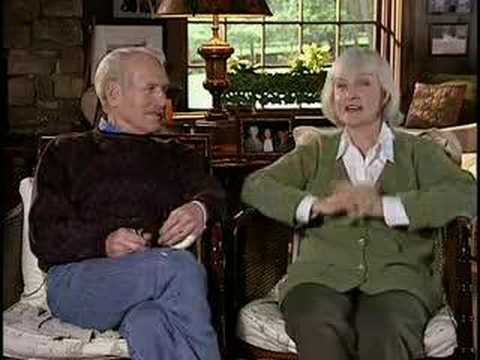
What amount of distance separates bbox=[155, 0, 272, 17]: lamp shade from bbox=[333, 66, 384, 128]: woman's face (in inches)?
71.7

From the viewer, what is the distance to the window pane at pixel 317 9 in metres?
7.05

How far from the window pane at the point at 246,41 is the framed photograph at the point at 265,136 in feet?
9.34

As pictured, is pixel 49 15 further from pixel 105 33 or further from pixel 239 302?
pixel 239 302

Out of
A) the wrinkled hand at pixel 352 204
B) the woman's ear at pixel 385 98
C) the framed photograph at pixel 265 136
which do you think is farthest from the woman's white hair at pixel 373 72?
the framed photograph at pixel 265 136

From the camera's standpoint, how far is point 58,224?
251cm

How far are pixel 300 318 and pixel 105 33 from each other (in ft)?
14.0

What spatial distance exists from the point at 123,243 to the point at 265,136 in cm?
175

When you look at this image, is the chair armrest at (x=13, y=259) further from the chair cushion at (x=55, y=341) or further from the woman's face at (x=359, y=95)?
the woman's face at (x=359, y=95)

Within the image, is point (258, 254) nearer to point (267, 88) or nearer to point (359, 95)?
point (359, 95)

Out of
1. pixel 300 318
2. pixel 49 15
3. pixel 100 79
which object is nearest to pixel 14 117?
pixel 49 15

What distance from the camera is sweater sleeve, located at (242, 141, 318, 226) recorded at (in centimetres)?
257

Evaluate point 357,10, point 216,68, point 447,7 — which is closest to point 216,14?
point 216,68

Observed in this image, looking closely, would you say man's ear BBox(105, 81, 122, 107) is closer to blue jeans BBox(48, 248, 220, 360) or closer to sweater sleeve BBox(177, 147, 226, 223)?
sweater sleeve BBox(177, 147, 226, 223)

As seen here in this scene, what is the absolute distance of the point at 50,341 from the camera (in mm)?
2500
